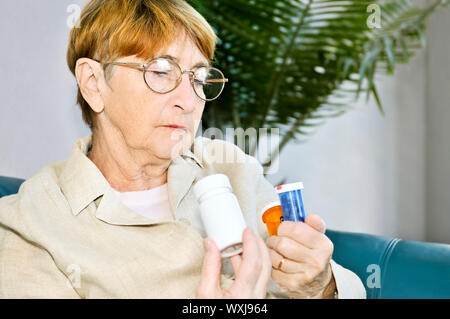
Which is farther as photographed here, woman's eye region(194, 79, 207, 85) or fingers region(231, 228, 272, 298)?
woman's eye region(194, 79, 207, 85)

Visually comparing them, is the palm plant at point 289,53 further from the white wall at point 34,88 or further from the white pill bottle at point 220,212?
the white pill bottle at point 220,212

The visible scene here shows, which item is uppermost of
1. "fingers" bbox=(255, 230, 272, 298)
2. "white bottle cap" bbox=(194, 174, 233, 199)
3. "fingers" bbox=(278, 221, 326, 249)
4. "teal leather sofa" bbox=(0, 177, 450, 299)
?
"white bottle cap" bbox=(194, 174, 233, 199)

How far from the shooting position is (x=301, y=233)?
0.69 m

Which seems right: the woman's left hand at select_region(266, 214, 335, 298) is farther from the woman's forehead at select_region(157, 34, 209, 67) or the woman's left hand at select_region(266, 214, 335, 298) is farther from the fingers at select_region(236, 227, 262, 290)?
the woman's forehead at select_region(157, 34, 209, 67)

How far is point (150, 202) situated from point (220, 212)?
0.34 metres

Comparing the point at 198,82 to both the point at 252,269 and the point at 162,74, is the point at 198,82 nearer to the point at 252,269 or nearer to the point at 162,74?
the point at 162,74

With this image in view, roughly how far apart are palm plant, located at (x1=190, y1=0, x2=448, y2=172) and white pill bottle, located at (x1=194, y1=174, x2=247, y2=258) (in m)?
0.96

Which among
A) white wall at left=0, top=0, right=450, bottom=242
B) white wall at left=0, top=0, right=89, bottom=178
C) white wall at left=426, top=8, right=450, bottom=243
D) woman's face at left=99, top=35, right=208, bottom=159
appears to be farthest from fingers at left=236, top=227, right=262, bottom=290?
white wall at left=426, top=8, right=450, bottom=243

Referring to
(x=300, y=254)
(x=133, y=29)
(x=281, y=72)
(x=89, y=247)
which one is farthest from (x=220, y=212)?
(x=281, y=72)

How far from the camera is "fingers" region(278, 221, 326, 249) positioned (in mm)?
690

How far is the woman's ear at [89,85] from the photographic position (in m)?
0.90

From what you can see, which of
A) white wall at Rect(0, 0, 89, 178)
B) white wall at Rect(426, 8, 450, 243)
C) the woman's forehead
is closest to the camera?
the woman's forehead
